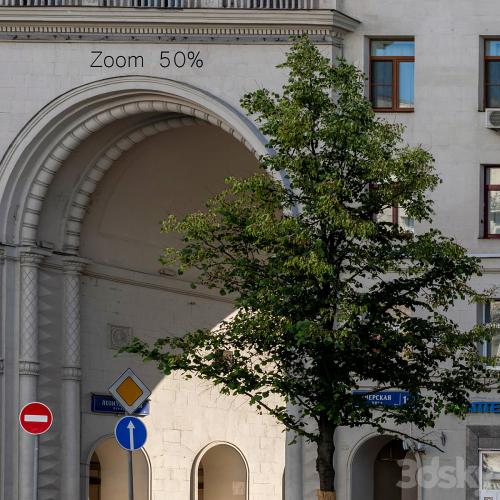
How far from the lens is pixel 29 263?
137 ft

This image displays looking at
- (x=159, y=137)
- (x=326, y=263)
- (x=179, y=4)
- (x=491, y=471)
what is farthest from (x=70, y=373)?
(x=326, y=263)

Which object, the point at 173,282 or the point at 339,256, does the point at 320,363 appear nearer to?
the point at 339,256

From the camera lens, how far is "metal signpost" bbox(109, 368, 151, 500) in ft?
98.7

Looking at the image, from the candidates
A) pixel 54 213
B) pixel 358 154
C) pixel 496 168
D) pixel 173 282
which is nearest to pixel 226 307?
pixel 173 282

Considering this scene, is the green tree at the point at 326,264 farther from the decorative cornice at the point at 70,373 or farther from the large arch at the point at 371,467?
the decorative cornice at the point at 70,373

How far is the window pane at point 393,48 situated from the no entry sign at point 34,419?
1167 centimetres

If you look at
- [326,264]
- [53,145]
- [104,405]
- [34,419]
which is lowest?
[34,419]

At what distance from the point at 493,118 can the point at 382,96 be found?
2324mm

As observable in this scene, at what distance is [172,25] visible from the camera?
40469 millimetres

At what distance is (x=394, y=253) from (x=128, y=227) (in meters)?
14.8

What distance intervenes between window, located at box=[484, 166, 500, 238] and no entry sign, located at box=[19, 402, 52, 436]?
11.1 metres

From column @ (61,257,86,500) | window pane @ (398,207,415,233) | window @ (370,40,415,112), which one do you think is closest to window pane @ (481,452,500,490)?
window pane @ (398,207,415,233)

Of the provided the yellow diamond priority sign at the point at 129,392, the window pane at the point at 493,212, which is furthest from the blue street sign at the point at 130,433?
the window pane at the point at 493,212

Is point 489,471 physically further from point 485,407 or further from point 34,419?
point 34,419
